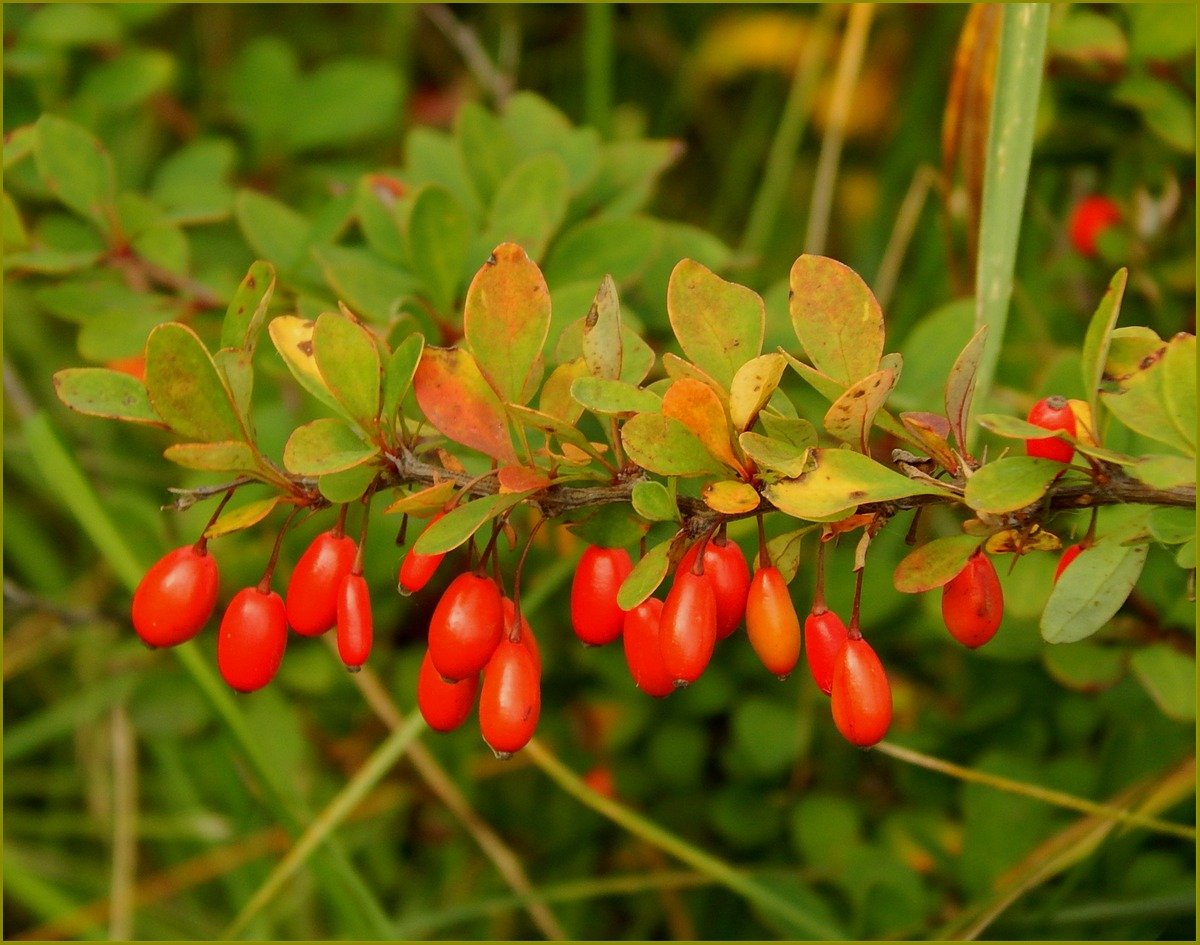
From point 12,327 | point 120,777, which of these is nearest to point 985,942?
point 120,777

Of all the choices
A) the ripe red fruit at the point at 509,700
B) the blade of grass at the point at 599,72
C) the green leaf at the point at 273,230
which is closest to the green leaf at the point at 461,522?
the ripe red fruit at the point at 509,700

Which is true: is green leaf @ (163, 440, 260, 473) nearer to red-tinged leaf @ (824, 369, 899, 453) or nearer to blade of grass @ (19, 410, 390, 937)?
red-tinged leaf @ (824, 369, 899, 453)

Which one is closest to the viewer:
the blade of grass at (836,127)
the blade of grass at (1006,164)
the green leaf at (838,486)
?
the green leaf at (838,486)

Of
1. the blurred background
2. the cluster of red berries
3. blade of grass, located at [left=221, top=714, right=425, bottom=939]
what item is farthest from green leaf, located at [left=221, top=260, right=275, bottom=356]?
blade of grass, located at [left=221, top=714, right=425, bottom=939]

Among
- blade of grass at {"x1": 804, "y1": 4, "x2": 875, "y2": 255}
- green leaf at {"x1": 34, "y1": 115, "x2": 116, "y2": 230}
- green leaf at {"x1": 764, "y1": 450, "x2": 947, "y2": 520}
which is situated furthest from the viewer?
blade of grass at {"x1": 804, "y1": 4, "x2": 875, "y2": 255}

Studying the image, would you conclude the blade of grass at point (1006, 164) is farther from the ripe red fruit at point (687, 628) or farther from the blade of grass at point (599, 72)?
the blade of grass at point (599, 72)

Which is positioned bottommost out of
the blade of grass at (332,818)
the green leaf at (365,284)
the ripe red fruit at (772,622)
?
the blade of grass at (332,818)

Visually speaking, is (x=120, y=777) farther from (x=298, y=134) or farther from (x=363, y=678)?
(x=298, y=134)
